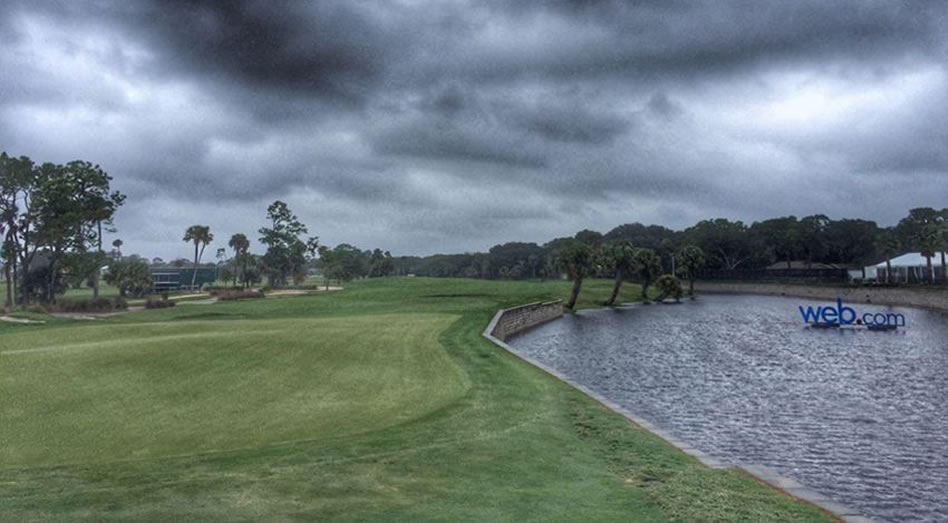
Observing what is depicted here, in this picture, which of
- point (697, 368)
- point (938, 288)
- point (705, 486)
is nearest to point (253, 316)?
point (697, 368)

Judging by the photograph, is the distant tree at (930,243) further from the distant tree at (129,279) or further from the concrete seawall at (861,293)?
the distant tree at (129,279)

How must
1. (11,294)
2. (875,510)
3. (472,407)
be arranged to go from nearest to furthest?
(875,510) → (472,407) → (11,294)

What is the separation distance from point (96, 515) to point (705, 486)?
8511 mm

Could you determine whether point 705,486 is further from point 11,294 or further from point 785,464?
point 11,294

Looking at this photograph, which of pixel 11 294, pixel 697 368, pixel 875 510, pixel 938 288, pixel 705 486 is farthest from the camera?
pixel 938 288

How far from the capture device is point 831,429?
757 inches

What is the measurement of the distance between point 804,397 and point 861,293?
96496mm

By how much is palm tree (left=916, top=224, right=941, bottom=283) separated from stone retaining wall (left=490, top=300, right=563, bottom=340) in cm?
6057

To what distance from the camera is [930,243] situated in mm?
101375

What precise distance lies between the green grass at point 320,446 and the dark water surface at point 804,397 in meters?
3.67

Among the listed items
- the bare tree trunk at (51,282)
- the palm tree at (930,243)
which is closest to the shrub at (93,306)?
the bare tree trunk at (51,282)

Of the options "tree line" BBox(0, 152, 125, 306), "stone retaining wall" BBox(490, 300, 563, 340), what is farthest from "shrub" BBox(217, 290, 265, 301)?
"stone retaining wall" BBox(490, 300, 563, 340)

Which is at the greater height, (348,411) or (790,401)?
(348,411)

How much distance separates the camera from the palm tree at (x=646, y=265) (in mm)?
111750
